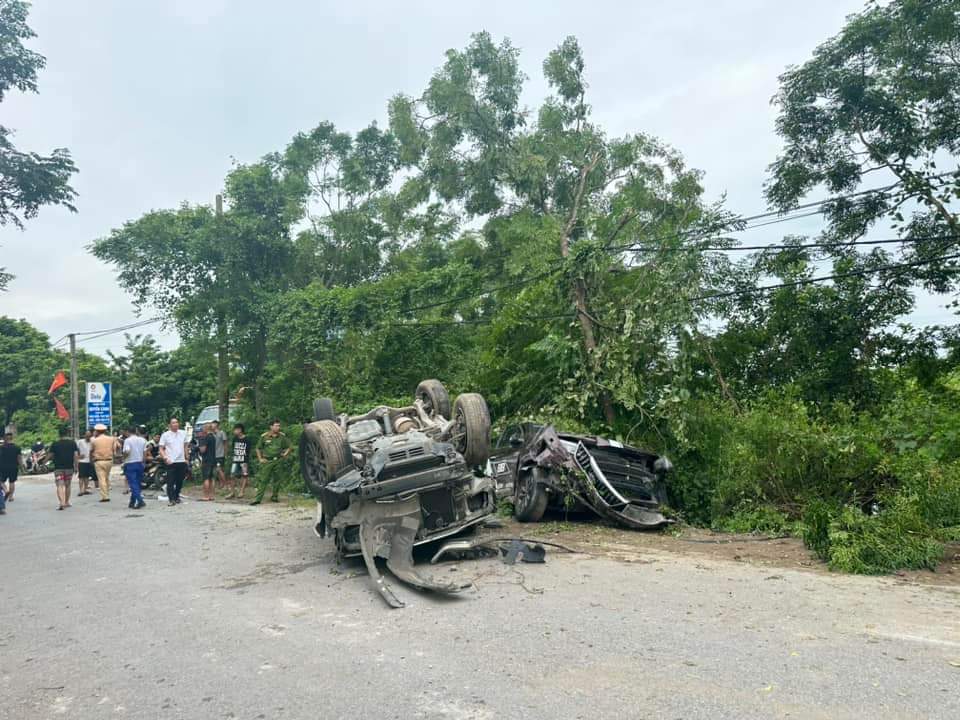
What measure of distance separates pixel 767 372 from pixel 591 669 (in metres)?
14.7

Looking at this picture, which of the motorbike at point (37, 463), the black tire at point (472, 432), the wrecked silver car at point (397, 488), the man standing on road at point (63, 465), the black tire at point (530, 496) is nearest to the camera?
the wrecked silver car at point (397, 488)

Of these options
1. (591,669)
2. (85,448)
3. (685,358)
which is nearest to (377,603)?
(591,669)

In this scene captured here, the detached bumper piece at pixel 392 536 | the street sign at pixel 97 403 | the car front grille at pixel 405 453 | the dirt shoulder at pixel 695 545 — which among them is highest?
the street sign at pixel 97 403

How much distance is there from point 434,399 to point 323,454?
271cm

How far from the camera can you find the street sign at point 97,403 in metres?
25.9

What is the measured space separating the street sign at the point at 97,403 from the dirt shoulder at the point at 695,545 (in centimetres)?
1995

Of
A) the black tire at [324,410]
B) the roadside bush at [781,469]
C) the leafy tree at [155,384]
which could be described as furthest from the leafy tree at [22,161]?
the leafy tree at [155,384]

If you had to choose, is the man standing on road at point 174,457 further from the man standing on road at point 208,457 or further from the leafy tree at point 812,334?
the leafy tree at point 812,334

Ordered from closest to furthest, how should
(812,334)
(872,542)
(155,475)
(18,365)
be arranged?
(872,542), (812,334), (155,475), (18,365)

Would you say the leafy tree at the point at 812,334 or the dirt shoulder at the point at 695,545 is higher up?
the leafy tree at the point at 812,334

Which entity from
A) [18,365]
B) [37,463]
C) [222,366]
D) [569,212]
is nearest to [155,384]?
[37,463]

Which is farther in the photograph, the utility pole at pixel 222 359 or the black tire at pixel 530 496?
the utility pole at pixel 222 359

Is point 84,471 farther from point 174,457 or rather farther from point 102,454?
point 174,457

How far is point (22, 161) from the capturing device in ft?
51.3
